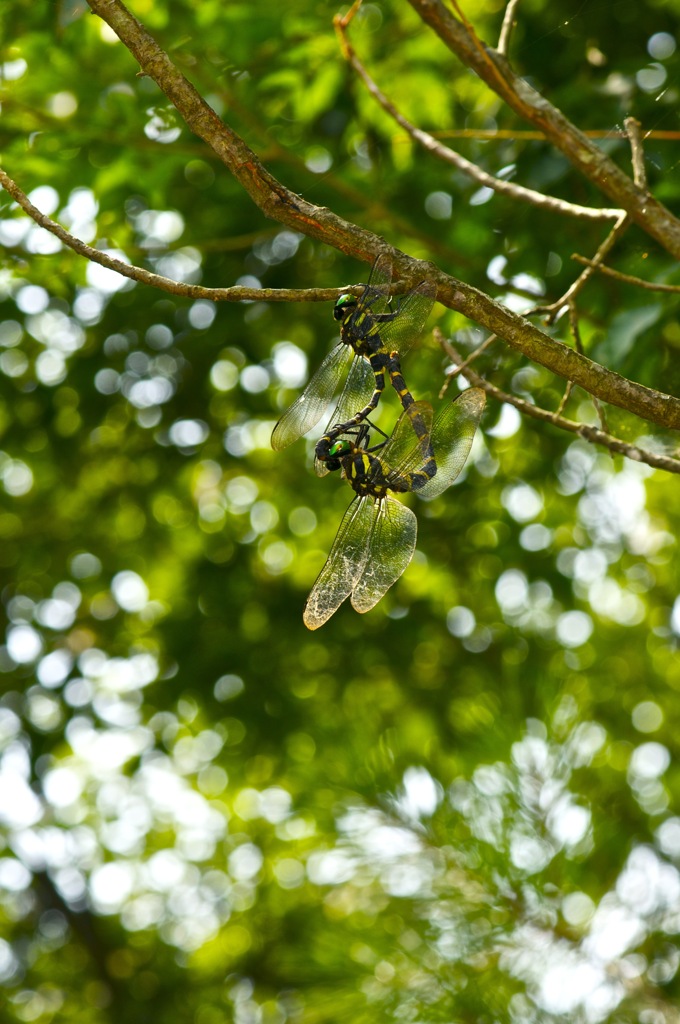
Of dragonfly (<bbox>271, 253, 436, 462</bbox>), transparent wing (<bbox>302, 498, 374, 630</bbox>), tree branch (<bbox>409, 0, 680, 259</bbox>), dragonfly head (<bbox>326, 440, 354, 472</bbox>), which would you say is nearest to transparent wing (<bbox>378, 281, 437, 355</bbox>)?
dragonfly (<bbox>271, 253, 436, 462</bbox>)

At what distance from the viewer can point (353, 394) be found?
1.28 m

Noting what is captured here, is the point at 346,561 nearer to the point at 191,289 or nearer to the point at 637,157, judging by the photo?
the point at 191,289

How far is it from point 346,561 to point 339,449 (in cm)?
18

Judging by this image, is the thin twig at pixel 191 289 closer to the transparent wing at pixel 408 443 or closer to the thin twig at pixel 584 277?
the transparent wing at pixel 408 443

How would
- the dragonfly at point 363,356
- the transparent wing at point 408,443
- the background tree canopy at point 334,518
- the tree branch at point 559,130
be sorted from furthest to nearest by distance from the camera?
the background tree canopy at point 334,518, the tree branch at point 559,130, the transparent wing at point 408,443, the dragonfly at point 363,356

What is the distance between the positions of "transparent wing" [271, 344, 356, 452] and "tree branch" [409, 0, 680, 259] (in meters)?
0.41

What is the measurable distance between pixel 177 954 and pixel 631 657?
210 cm

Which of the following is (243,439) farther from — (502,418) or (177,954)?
(177,954)

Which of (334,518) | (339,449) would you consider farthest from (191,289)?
(334,518)

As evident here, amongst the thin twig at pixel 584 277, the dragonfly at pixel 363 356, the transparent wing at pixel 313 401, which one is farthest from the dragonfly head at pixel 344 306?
the thin twig at pixel 584 277

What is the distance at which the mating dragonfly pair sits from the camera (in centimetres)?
110

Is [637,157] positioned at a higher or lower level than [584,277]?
higher

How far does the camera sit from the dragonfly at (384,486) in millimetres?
1163

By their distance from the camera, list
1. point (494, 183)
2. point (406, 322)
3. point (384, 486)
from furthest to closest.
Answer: point (494, 183) < point (384, 486) < point (406, 322)
